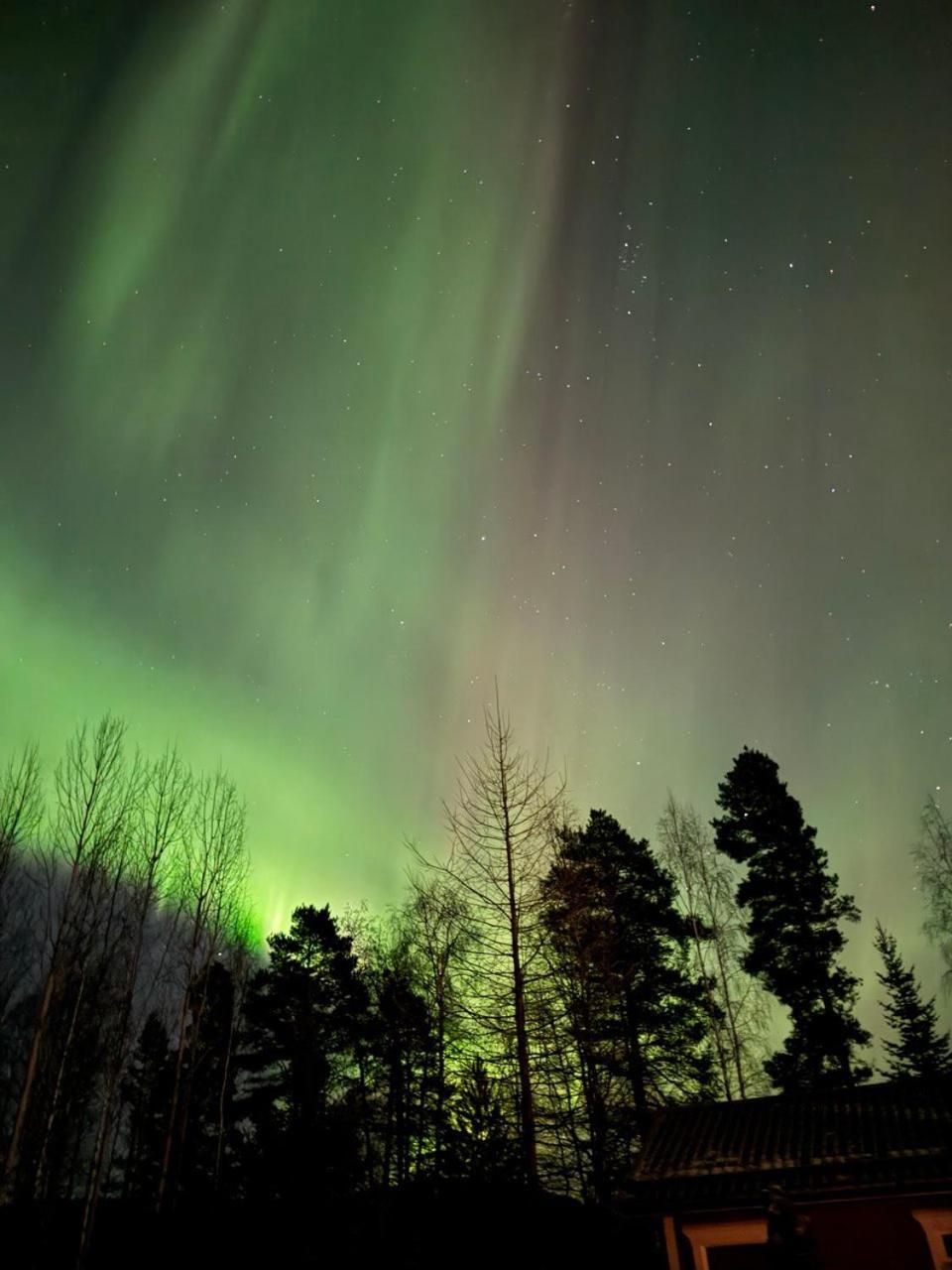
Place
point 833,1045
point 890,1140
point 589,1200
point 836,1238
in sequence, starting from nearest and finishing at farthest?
point 836,1238 → point 890,1140 → point 589,1200 → point 833,1045

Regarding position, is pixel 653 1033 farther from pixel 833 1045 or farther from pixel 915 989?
pixel 915 989

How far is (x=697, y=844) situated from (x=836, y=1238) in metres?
16.2

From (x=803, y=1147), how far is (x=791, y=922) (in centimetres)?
1303

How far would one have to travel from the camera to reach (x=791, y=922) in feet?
86.9

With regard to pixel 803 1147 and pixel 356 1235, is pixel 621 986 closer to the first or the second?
pixel 803 1147

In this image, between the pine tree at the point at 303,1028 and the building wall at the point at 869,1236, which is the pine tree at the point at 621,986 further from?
the pine tree at the point at 303,1028

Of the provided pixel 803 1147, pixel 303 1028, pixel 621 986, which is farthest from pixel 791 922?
pixel 303 1028

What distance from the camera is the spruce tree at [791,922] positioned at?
24.6 meters

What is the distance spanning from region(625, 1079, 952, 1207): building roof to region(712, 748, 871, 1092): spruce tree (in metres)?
8.88

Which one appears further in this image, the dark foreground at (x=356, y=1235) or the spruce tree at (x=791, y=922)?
the spruce tree at (x=791, y=922)

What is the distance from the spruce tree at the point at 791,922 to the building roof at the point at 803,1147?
888 centimetres

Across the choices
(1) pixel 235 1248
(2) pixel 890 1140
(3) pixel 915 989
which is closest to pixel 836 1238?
(2) pixel 890 1140

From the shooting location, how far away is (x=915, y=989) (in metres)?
29.8

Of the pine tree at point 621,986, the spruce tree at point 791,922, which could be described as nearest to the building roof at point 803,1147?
the pine tree at point 621,986
